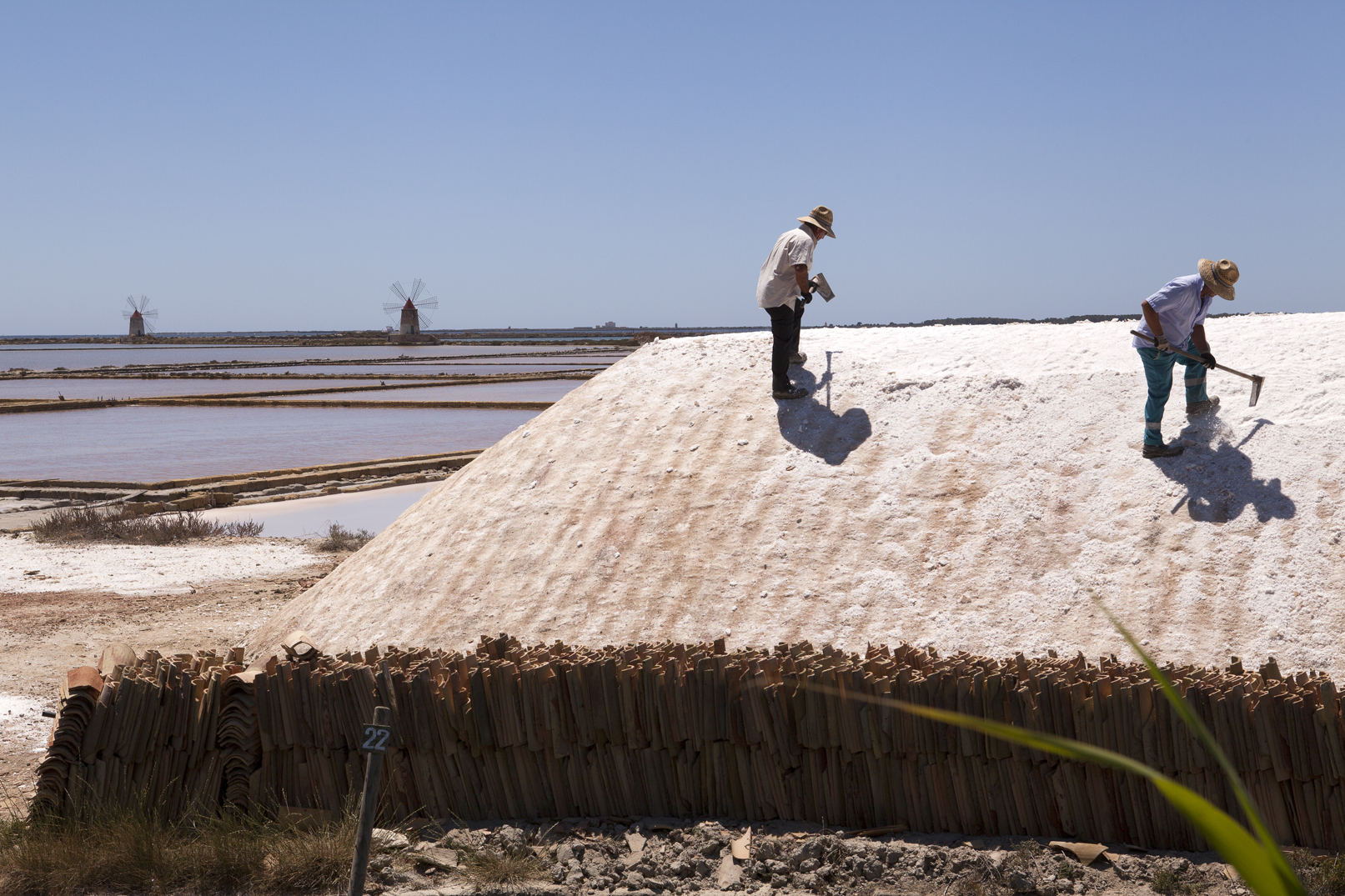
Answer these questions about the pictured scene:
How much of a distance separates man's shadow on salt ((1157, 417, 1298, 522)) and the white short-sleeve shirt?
2.42 metres

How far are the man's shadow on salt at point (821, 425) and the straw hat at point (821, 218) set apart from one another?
3.27 feet

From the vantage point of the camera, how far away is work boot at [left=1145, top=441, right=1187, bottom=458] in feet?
19.3

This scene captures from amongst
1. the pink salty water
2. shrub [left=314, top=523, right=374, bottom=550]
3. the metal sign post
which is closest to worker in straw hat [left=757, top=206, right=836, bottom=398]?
the metal sign post

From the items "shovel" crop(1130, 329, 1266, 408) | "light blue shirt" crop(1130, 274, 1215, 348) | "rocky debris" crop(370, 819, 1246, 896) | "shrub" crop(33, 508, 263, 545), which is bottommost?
"rocky debris" crop(370, 819, 1246, 896)

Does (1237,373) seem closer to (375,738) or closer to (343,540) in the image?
(375,738)

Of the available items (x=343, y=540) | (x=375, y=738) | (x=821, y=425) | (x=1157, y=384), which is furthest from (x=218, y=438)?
(x=375, y=738)

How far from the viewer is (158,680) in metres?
4.26

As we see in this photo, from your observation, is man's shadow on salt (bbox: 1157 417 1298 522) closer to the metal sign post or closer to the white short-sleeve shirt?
the white short-sleeve shirt

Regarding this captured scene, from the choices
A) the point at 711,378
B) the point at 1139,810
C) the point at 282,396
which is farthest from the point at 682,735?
the point at 282,396

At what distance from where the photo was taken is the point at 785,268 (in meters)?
7.02

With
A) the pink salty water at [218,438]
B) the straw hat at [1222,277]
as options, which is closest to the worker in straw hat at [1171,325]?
the straw hat at [1222,277]

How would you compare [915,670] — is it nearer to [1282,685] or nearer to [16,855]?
[1282,685]

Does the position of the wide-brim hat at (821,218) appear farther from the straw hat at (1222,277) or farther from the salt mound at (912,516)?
the straw hat at (1222,277)

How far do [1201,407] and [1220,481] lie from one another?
625mm
